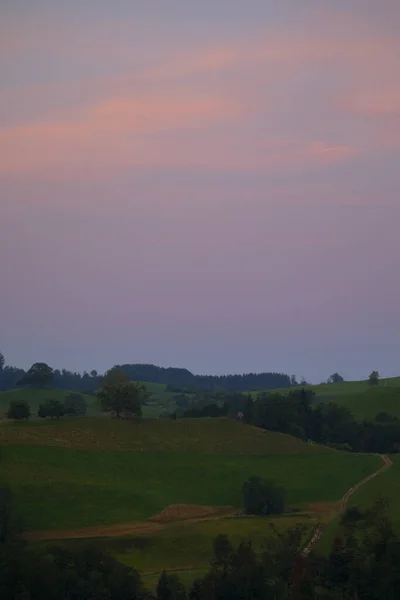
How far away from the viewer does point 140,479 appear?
96.3 metres

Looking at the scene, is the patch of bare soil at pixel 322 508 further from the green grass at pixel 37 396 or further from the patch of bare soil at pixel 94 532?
the green grass at pixel 37 396

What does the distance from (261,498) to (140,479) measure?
15945 mm

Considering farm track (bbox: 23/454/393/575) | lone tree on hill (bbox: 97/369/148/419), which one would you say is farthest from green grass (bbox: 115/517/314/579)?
lone tree on hill (bbox: 97/369/148/419)

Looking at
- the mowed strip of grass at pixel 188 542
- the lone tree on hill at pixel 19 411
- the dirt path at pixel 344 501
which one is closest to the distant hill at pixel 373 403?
the dirt path at pixel 344 501

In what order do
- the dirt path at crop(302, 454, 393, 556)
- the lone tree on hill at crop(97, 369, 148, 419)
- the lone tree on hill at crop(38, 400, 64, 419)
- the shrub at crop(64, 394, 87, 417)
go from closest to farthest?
the dirt path at crop(302, 454, 393, 556)
the lone tree on hill at crop(38, 400, 64, 419)
the lone tree on hill at crop(97, 369, 148, 419)
the shrub at crop(64, 394, 87, 417)

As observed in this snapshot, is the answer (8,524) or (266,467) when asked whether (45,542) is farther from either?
(266,467)

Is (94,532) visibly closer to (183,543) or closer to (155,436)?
(183,543)

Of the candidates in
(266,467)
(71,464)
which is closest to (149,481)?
(71,464)

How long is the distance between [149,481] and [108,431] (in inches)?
585

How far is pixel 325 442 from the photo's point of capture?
134875mm

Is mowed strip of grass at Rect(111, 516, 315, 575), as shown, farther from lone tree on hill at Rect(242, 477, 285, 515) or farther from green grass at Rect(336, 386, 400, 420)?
green grass at Rect(336, 386, 400, 420)

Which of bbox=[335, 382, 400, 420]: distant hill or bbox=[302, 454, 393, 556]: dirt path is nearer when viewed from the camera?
bbox=[302, 454, 393, 556]: dirt path

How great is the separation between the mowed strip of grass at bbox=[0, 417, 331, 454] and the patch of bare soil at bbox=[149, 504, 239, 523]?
54.8 feet

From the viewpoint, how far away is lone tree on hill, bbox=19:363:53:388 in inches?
7308
